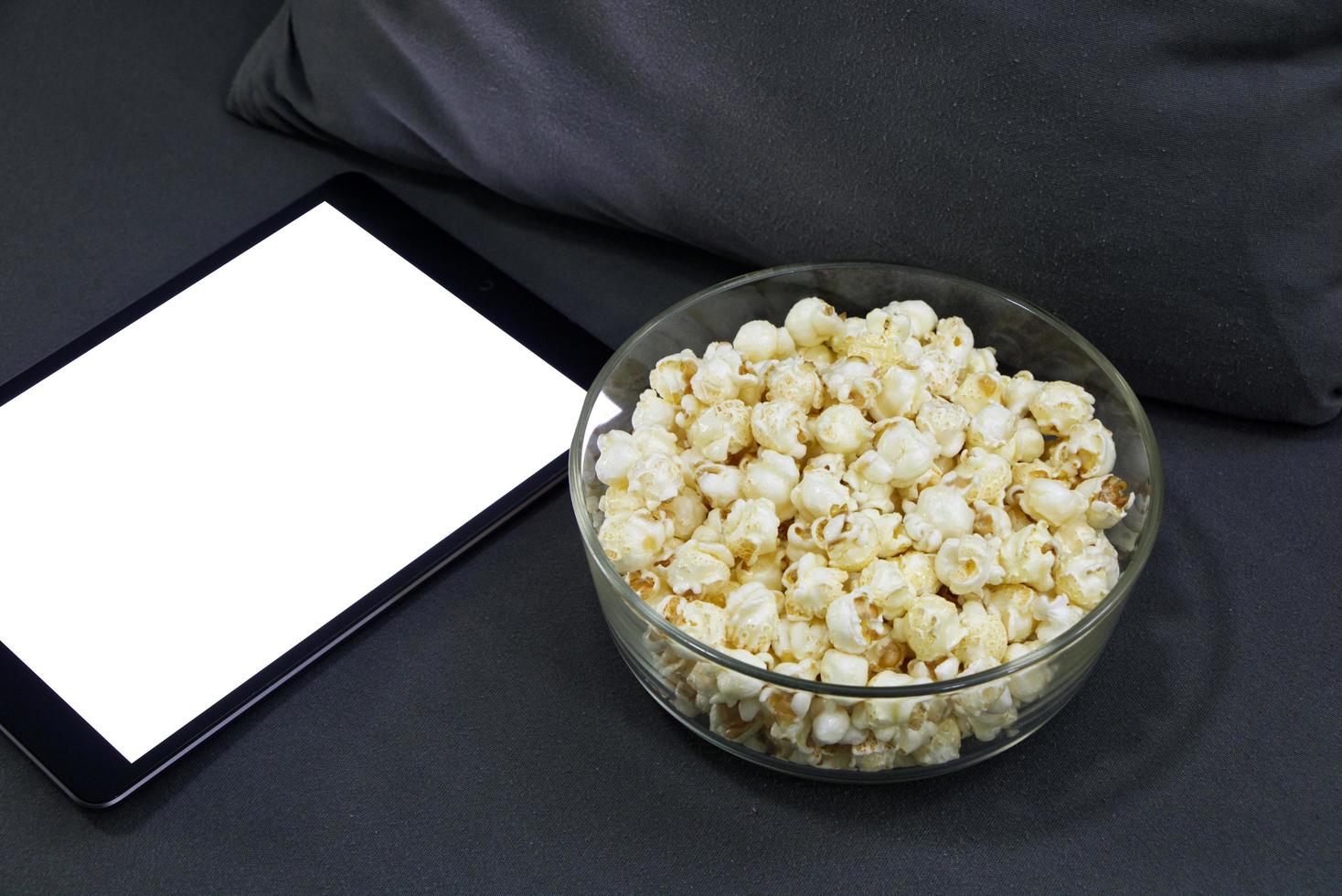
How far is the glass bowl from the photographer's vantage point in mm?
553

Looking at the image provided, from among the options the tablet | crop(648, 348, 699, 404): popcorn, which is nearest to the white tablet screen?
the tablet

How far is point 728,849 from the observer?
62 centimetres

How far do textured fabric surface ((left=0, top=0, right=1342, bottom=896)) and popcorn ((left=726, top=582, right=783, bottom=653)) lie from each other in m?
0.10

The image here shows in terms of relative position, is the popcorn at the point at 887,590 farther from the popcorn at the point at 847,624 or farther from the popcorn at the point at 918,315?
the popcorn at the point at 918,315

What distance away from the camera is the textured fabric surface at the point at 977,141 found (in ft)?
2.15

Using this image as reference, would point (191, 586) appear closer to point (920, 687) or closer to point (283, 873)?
point (283, 873)

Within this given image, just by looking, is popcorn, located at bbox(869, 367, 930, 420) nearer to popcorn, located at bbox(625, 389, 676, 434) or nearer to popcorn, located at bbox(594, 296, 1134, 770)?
popcorn, located at bbox(594, 296, 1134, 770)

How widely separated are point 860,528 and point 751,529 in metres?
0.05

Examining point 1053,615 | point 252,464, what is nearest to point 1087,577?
point 1053,615

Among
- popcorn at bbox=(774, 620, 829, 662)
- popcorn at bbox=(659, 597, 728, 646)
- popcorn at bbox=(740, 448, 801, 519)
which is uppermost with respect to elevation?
popcorn at bbox=(740, 448, 801, 519)

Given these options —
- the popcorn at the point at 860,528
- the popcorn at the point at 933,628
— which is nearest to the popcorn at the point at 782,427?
the popcorn at the point at 860,528

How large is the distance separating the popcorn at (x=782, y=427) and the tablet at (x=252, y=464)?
160 mm

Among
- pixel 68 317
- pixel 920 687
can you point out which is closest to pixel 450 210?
pixel 68 317

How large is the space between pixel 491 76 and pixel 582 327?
17cm
